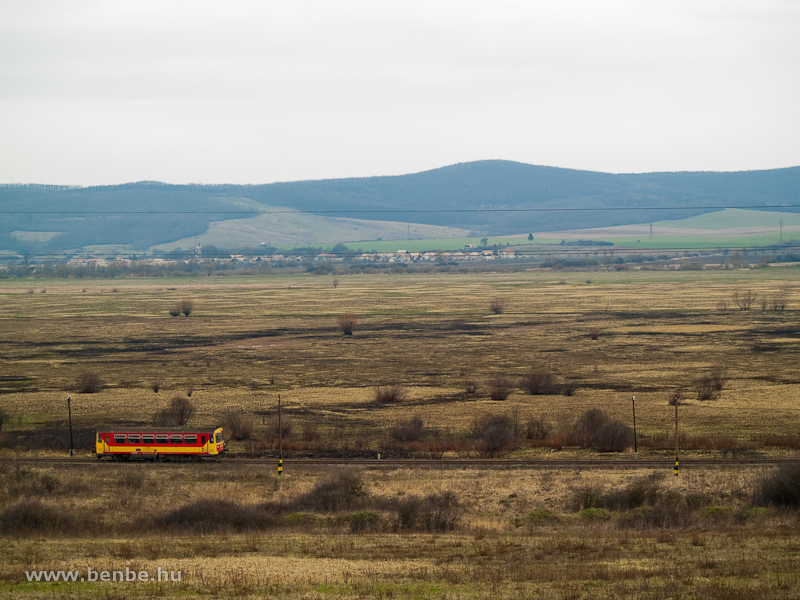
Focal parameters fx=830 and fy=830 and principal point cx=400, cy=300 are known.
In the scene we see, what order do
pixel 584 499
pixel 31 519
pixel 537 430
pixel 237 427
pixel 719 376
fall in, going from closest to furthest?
pixel 31 519 < pixel 584 499 < pixel 537 430 < pixel 237 427 < pixel 719 376

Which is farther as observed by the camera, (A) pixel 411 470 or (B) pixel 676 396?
(B) pixel 676 396

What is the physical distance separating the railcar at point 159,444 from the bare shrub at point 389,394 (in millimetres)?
15864

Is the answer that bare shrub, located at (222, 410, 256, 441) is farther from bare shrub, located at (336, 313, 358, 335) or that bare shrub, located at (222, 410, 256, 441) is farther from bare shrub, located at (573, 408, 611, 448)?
bare shrub, located at (336, 313, 358, 335)

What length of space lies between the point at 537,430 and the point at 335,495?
627 inches

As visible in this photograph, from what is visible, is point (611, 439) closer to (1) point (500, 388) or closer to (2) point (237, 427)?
(1) point (500, 388)

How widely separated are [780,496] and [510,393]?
90.9ft

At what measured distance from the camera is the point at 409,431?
42.5m

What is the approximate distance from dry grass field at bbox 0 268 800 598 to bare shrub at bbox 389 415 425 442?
0.14 meters

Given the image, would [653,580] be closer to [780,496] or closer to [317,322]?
[780,496]

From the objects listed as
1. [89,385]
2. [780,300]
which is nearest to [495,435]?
[89,385]

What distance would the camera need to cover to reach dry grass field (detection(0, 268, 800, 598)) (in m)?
19.9

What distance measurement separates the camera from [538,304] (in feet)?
398

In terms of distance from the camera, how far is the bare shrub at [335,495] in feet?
97.3

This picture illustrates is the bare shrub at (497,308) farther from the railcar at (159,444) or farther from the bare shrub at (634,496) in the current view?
the bare shrub at (634,496)
